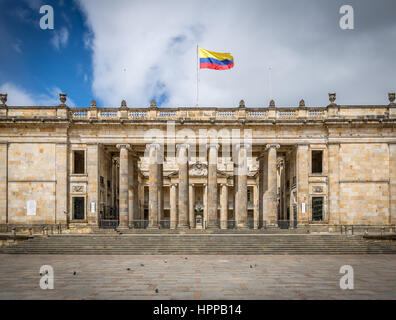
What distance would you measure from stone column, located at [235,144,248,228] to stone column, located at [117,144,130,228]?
10558 mm

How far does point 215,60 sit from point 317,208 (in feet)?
56.2

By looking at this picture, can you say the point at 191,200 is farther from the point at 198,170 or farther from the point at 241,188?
the point at 241,188

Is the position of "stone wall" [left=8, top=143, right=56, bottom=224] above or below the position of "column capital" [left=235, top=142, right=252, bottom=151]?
below

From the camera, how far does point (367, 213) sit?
3716cm

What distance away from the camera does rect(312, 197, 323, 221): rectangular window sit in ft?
123

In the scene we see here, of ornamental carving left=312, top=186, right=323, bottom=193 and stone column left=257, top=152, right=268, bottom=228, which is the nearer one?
ornamental carving left=312, top=186, right=323, bottom=193

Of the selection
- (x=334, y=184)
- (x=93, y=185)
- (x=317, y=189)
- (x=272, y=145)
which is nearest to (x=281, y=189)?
(x=317, y=189)

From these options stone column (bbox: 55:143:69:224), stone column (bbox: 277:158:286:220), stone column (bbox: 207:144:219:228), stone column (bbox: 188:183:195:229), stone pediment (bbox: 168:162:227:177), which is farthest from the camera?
stone pediment (bbox: 168:162:227:177)

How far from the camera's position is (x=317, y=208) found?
37719mm

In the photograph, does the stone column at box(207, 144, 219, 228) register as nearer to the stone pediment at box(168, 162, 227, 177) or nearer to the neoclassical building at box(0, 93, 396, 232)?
the neoclassical building at box(0, 93, 396, 232)

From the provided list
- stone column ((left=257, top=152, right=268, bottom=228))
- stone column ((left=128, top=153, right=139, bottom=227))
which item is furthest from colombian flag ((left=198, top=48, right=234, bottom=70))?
stone column ((left=128, top=153, right=139, bottom=227))

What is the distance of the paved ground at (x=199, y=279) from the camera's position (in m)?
13.0

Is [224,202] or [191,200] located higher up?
[191,200]

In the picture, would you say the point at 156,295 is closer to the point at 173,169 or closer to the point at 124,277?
the point at 124,277
